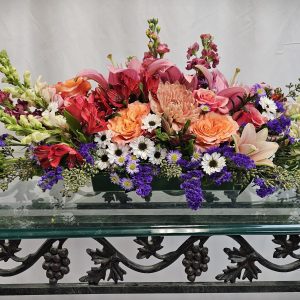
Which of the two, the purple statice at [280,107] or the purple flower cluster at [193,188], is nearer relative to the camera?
the purple flower cluster at [193,188]

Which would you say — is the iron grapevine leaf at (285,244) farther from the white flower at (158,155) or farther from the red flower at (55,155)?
the red flower at (55,155)

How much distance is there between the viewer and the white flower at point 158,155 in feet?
2.34

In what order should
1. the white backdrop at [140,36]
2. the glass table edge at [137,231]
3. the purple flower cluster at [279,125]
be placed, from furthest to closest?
the white backdrop at [140,36] → the purple flower cluster at [279,125] → the glass table edge at [137,231]

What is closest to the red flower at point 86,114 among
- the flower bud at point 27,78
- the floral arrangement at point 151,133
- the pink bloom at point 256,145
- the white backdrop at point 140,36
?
the floral arrangement at point 151,133

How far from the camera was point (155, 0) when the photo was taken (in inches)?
52.6

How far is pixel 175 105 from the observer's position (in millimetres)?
724

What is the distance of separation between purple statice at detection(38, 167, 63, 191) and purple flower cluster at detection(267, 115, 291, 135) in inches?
13.4

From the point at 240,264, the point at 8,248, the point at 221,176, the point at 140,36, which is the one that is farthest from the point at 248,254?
the point at 140,36

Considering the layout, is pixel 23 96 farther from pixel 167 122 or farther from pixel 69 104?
pixel 167 122

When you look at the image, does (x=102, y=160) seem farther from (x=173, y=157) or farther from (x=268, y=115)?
(x=268, y=115)

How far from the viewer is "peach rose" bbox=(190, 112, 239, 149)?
2.34 ft

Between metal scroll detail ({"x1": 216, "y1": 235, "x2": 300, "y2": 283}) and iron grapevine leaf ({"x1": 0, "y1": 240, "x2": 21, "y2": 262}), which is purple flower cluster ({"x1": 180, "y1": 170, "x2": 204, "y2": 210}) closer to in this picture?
metal scroll detail ({"x1": 216, "y1": 235, "x2": 300, "y2": 283})

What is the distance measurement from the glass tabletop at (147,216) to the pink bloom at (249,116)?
13 cm

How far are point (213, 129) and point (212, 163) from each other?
59 millimetres
